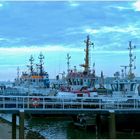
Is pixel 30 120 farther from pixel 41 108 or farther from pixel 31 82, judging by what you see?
pixel 41 108

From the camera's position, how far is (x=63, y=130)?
44.3m

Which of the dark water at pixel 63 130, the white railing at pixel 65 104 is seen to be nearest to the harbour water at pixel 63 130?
the dark water at pixel 63 130

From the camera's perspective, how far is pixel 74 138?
38562mm

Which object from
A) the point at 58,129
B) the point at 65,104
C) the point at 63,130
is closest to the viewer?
the point at 65,104

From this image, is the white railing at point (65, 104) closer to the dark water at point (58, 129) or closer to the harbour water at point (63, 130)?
the harbour water at point (63, 130)

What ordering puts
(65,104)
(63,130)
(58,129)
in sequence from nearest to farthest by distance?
(65,104) < (63,130) < (58,129)

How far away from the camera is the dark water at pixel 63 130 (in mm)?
38391

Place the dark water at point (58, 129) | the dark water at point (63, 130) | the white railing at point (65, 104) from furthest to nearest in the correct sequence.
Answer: the dark water at point (58, 129)
the dark water at point (63, 130)
the white railing at point (65, 104)

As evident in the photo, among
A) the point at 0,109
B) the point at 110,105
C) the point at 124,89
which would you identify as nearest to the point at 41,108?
the point at 0,109

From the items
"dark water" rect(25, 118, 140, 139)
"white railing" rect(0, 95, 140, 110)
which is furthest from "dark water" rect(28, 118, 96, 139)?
"white railing" rect(0, 95, 140, 110)

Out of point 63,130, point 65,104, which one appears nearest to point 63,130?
point 63,130

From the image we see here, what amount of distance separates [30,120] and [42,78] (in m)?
17.4

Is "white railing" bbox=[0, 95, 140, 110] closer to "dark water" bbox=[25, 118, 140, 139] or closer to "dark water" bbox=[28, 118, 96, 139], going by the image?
"dark water" bbox=[25, 118, 140, 139]

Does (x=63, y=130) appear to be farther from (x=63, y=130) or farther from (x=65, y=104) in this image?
(x=65, y=104)
